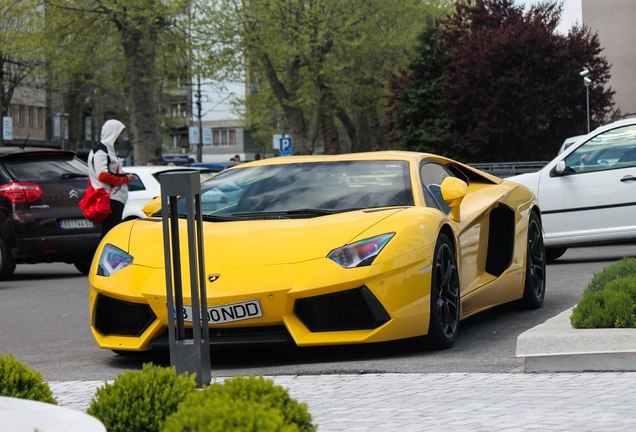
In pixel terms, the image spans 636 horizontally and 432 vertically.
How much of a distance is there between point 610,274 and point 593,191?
6.19 meters

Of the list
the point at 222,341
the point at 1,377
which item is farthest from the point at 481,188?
the point at 1,377

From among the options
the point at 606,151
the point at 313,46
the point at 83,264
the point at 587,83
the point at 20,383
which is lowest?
the point at 83,264

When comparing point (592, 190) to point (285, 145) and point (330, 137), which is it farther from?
point (330, 137)

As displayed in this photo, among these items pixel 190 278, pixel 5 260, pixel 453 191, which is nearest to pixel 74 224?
pixel 5 260

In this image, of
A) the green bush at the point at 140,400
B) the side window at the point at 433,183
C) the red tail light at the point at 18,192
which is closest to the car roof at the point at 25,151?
Answer: the red tail light at the point at 18,192

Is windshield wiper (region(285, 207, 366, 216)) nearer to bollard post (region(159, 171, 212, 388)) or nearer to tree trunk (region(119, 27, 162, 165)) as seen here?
bollard post (region(159, 171, 212, 388))

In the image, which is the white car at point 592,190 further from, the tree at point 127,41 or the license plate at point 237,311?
the tree at point 127,41

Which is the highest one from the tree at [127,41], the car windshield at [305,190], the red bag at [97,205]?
the tree at [127,41]

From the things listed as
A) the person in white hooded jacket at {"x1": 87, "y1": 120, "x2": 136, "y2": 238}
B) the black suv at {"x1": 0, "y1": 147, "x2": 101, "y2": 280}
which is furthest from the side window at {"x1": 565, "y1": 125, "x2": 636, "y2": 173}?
the black suv at {"x1": 0, "y1": 147, "x2": 101, "y2": 280}

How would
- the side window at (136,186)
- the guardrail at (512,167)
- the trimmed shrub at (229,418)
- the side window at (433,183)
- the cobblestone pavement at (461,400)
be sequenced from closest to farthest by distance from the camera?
the trimmed shrub at (229,418)
the cobblestone pavement at (461,400)
the side window at (433,183)
the side window at (136,186)
the guardrail at (512,167)

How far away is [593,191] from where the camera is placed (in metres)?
14.4

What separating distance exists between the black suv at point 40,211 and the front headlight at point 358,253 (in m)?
9.14

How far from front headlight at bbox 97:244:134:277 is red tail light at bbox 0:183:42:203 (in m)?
8.03

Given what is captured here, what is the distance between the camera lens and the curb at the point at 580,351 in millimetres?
6586
